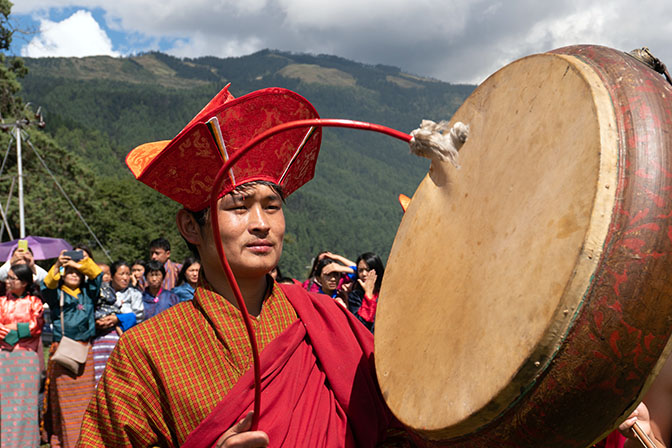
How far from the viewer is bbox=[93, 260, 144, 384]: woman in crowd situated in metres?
5.21

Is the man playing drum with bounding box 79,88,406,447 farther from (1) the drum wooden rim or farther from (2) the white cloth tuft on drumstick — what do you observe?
(2) the white cloth tuft on drumstick

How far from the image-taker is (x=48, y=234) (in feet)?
88.0

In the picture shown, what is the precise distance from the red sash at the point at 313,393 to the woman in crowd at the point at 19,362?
4.26 meters

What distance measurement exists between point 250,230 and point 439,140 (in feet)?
2.18

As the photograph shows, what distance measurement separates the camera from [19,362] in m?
5.20

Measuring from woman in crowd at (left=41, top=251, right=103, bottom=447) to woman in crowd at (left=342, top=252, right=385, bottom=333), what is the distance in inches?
92.8

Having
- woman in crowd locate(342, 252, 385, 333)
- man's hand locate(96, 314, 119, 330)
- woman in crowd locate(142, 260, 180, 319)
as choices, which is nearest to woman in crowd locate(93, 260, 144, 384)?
man's hand locate(96, 314, 119, 330)

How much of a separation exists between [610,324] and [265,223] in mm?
1055

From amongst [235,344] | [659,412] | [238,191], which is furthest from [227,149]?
[659,412]

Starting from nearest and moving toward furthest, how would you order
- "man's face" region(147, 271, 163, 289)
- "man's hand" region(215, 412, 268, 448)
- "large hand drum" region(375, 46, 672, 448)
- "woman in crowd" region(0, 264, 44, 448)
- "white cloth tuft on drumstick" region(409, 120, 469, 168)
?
"large hand drum" region(375, 46, 672, 448) → "white cloth tuft on drumstick" region(409, 120, 469, 168) → "man's hand" region(215, 412, 268, 448) → "woman in crowd" region(0, 264, 44, 448) → "man's face" region(147, 271, 163, 289)

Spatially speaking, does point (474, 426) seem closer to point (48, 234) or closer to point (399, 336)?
point (399, 336)

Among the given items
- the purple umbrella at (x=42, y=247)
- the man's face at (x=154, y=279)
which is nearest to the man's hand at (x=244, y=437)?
the man's face at (x=154, y=279)

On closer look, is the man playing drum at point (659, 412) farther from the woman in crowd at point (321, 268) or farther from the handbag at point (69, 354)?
the handbag at point (69, 354)

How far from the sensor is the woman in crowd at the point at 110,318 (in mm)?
5207
